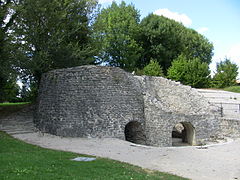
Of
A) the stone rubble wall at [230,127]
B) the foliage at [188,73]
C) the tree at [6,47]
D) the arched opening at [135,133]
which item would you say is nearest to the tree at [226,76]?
the foliage at [188,73]

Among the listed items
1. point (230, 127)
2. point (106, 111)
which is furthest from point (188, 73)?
point (106, 111)

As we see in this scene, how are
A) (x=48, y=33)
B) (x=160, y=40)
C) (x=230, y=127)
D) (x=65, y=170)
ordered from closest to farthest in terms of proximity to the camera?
(x=65, y=170) → (x=230, y=127) → (x=48, y=33) → (x=160, y=40)

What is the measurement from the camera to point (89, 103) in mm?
14953

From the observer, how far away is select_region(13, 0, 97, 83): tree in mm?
17953

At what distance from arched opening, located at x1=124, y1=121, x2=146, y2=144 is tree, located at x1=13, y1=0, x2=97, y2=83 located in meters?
7.22

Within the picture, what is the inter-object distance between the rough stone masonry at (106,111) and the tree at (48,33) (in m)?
2.29

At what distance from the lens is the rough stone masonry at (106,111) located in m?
14.7

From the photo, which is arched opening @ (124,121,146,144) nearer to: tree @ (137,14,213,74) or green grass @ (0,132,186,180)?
green grass @ (0,132,186,180)

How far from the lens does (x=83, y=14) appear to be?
72.7 feet

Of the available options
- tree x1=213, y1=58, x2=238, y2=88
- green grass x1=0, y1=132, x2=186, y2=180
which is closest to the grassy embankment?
green grass x1=0, y1=132, x2=186, y2=180

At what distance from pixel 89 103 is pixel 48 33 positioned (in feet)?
26.0

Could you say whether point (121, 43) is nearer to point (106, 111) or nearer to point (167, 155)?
point (106, 111)

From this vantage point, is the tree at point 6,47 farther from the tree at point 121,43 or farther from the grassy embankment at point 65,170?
the tree at point 121,43

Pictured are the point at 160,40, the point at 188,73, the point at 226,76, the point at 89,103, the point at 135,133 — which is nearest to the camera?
the point at 89,103
